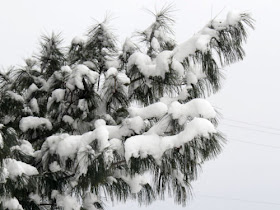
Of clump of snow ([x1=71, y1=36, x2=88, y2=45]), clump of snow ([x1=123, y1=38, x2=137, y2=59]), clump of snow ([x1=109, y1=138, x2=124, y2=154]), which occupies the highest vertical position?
clump of snow ([x1=71, y1=36, x2=88, y2=45])

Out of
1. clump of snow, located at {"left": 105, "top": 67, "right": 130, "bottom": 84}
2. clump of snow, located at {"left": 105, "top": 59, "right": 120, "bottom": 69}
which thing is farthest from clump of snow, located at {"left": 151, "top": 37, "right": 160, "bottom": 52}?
clump of snow, located at {"left": 105, "top": 67, "right": 130, "bottom": 84}

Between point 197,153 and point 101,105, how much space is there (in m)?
1.10

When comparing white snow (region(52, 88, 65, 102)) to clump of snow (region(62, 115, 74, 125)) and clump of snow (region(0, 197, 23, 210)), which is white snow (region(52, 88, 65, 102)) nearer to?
clump of snow (region(62, 115, 74, 125))

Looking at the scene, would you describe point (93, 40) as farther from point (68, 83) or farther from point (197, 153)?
point (197, 153)

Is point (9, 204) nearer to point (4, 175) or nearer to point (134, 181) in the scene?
point (4, 175)

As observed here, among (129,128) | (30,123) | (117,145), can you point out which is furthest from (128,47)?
(117,145)

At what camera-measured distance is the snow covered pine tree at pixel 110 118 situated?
2.57 meters

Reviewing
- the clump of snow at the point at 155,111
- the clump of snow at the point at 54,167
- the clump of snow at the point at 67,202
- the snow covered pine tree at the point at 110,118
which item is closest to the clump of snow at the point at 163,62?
the snow covered pine tree at the point at 110,118

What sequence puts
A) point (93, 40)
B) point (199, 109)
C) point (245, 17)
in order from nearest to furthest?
point (199, 109)
point (245, 17)
point (93, 40)

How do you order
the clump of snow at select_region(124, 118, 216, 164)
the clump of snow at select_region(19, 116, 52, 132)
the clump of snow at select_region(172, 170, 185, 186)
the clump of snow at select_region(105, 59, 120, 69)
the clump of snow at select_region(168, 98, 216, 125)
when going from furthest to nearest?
1. the clump of snow at select_region(105, 59, 120, 69)
2. the clump of snow at select_region(19, 116, 52, 132)
3. the clump of snow at select_region(172, 170, 185, 186)
4. the clump of snow at select_region(168, 98, 216, 125)
5. the clump of snow at select_region(124, 118, 216, 164)

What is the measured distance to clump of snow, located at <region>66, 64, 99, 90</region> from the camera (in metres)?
3.32

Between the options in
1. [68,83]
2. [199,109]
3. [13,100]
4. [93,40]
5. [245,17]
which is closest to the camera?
[199,109]

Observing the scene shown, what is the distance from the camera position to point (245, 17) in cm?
314

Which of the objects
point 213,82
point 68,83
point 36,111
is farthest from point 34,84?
point 213,82
